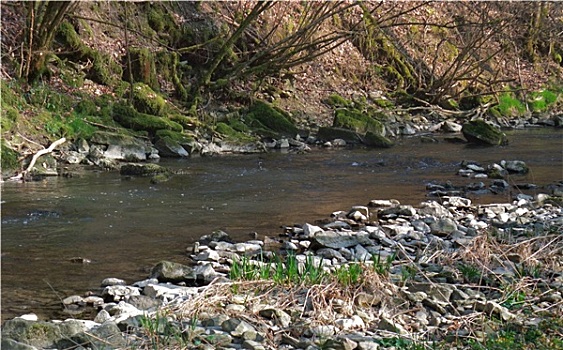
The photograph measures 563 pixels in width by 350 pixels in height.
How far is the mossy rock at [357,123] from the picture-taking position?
16.4 metres

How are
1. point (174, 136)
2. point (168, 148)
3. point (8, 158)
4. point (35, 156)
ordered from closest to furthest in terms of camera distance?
1. point (8, 158)
2. point (35, 156)
3. point (168, 148)
4. point (174, 136)

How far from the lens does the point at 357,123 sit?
54.0ft

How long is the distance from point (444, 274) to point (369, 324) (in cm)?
123

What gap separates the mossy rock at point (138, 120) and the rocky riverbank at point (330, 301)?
7113mm

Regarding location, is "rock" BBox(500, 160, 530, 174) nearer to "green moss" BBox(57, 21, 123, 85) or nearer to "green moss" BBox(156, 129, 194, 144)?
"green moss" BBox(156, 129, 194, 144)

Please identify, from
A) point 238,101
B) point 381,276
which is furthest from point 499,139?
point 381,276

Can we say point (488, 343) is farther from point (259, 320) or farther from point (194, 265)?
point (194, 265)

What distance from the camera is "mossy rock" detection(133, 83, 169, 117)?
14.7m

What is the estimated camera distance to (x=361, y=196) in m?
10.2

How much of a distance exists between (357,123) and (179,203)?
25.3ft

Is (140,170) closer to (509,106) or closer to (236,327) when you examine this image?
(236,327)

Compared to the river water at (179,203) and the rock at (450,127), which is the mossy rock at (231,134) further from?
the rock at (450,127)

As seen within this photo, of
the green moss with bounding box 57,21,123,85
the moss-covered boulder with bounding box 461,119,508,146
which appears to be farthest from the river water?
A: the green moss with bounding box 57,21,123,85

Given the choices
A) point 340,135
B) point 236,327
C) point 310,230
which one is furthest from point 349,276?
point 340,135
